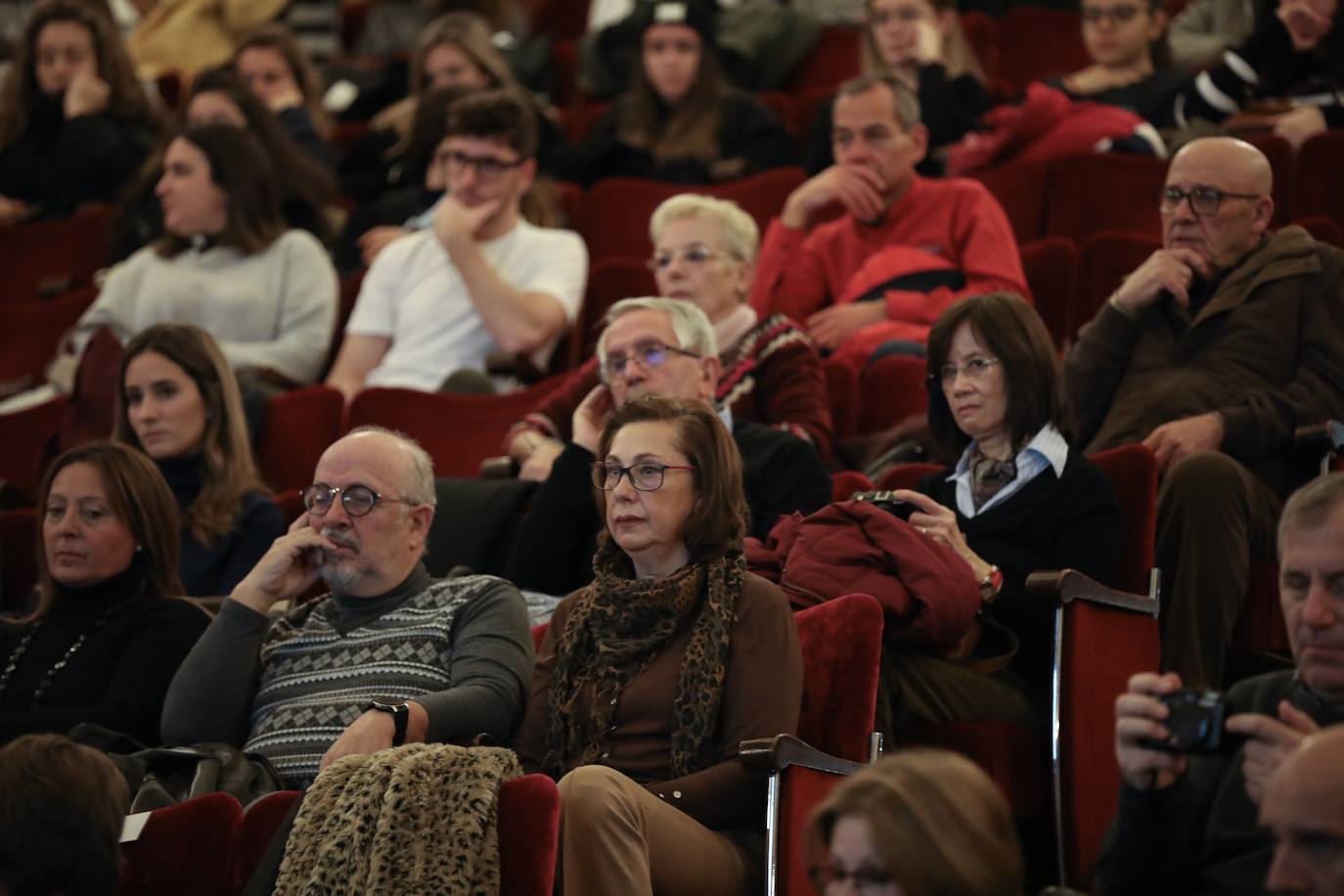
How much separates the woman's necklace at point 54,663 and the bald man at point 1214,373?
1568 mm

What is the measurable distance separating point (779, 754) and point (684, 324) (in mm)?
1143

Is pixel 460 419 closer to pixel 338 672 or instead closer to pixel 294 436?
pixel 294 436

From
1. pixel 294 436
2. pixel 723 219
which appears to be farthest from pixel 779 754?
pixel 294 436

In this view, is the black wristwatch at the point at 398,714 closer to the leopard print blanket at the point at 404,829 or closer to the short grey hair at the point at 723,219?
the leopard print blanket at the point at 404,829

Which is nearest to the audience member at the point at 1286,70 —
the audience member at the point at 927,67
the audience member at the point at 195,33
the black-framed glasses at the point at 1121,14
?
the black-framed glasses at the point at 1121,14

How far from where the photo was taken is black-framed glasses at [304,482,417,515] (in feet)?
9.41

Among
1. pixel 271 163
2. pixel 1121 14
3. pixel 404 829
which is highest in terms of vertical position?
pixel 271 163

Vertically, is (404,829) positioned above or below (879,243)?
below

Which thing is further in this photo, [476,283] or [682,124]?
[682,124]

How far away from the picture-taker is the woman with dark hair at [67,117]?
18.7 feet

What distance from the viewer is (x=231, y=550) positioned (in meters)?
3.47

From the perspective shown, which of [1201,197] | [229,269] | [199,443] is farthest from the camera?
[229,269]

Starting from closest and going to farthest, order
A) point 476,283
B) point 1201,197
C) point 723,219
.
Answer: point 1201,197
point 723,219
point 476,283

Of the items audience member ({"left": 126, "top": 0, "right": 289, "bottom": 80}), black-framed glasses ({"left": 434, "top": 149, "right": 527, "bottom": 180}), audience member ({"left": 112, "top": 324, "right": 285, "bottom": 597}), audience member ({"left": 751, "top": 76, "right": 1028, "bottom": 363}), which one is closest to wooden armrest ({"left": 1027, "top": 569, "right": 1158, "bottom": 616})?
audience member ({"left": 751, "top": 76, "right": 1028, "bottom": 363})
